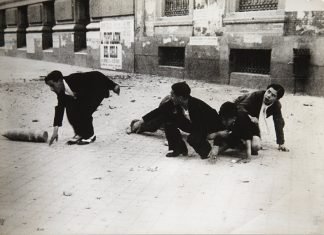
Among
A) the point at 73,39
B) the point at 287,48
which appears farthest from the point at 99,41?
the point at 287,48

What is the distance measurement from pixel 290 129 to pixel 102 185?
3.46 meters

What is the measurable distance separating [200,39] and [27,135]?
644 centimetres

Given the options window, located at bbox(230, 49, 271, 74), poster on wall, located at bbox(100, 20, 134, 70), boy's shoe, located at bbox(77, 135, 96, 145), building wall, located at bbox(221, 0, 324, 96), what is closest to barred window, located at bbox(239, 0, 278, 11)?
building wall, located at bbox(221, 0, 324, 96)

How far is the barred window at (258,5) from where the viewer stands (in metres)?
9.15

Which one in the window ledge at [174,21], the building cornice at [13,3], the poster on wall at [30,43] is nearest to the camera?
the window ledge at [174,21]

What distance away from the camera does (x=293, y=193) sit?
3.68 metres

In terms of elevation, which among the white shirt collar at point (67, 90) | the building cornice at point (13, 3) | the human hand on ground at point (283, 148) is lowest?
the human hand on ground at point (283, 148)

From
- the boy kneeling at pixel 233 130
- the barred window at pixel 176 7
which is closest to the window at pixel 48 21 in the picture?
the barred window at pixel 176 7

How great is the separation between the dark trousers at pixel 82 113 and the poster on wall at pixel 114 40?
26.2ft

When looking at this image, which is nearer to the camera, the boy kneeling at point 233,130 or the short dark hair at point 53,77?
the boy kneeling at point 233,130

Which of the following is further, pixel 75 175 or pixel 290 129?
pixel 290 129

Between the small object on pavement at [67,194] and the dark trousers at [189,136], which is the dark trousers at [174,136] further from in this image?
the small object on pavement at [67,194]

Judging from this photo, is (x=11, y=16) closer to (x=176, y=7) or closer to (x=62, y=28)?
(x=62, y=28)

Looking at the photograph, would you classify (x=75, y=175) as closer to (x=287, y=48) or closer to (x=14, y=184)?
(x=14, y=184)
